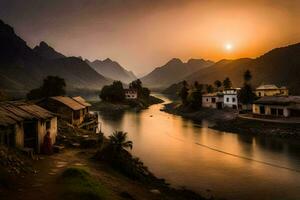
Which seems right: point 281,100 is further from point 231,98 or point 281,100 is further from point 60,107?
point 60,107

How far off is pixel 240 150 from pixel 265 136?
13.5 m

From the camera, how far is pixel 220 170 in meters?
38.2

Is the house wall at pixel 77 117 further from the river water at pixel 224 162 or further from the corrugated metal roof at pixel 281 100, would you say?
the corrugated metal roof at pixel 281 100

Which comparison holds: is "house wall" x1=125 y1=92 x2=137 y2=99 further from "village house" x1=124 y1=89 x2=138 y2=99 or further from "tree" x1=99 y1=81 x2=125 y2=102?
"tree" x1=99 y1=81 x2=125 y2=102

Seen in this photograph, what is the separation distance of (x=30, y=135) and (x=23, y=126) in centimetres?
118

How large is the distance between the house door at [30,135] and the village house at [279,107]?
56374 mm

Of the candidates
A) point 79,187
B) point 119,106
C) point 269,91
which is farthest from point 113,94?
point 79,187

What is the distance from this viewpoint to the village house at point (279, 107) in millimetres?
65812

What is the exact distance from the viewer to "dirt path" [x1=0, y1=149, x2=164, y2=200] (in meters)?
17.5

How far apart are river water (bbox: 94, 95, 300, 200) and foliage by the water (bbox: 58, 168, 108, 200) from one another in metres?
13.2

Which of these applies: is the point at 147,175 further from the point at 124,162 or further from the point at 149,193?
the point at 149,193

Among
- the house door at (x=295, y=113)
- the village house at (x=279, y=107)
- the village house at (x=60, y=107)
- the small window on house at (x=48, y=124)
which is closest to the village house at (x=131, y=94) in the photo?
the village house at (x=279, y=107)

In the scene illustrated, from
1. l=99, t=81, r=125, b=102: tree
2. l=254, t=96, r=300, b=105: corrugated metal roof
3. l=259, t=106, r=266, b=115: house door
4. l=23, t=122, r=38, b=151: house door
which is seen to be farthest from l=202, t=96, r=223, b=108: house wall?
l=23, t=122, r=38, b=151: house door

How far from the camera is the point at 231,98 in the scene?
9862 cm
